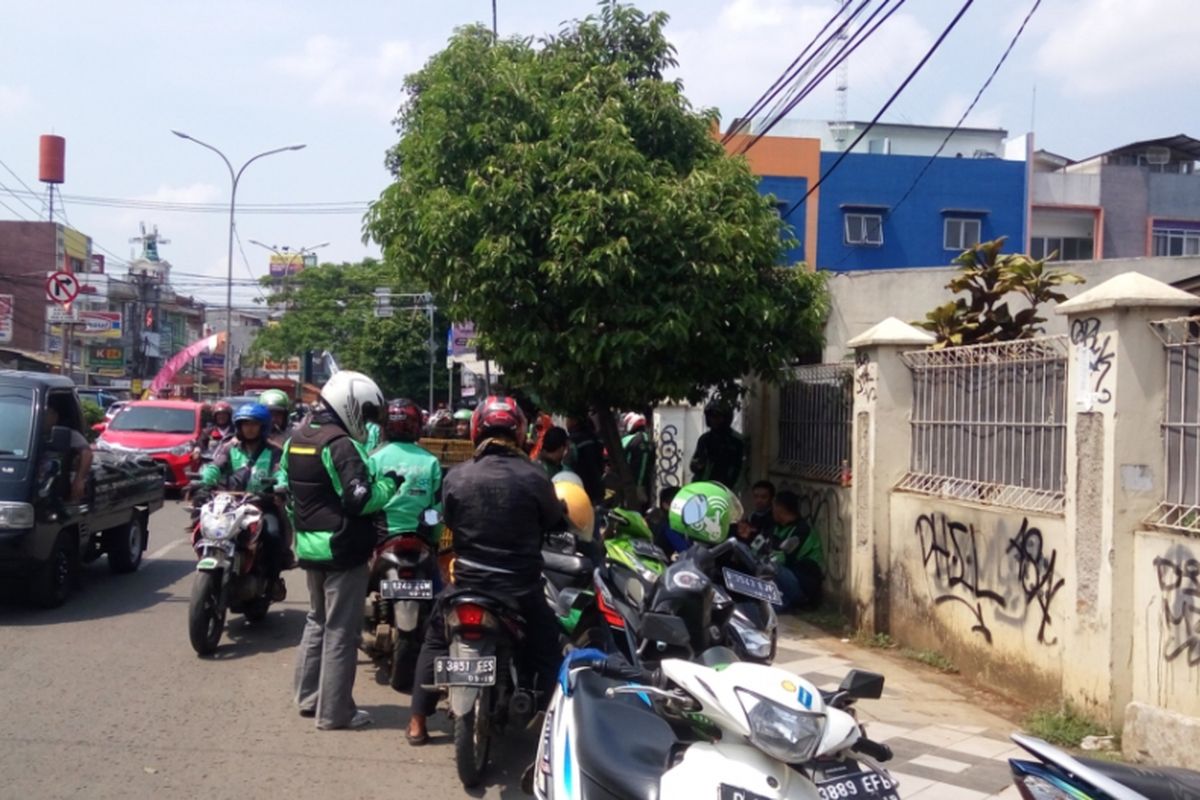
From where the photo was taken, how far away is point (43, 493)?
30.4 feet

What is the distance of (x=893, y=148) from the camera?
4066cm

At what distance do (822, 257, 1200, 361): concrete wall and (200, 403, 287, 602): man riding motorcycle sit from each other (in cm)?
843

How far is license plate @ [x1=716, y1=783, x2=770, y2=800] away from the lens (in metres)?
3.25

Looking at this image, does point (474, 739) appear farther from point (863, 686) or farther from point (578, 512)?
point (863, 686)

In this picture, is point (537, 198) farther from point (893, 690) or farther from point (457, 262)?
point (893, 690)

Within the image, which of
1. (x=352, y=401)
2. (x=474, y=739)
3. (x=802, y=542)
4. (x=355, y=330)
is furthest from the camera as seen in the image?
(x=355, y=330)

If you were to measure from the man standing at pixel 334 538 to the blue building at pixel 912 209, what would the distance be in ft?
89.0

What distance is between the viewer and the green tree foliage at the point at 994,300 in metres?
10.0

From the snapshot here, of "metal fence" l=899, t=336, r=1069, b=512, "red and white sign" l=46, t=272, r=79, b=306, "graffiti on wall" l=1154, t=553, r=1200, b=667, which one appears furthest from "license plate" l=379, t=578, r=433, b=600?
"red and white sign" l=46, t=272, r=79, b=306

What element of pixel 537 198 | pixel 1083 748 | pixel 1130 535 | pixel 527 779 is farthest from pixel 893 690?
pixel 537 198

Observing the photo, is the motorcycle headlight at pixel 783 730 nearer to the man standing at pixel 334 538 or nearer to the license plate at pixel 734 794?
the license plate at pixel 734 794

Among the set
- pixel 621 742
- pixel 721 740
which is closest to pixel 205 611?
pixel 621 742

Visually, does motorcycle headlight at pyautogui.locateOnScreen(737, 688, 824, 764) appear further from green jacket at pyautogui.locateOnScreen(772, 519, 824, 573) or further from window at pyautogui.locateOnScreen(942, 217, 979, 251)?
window at pyautogui.locateOnScreen(942, 217, 979, 251)

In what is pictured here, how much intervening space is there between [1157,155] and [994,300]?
31.5m
